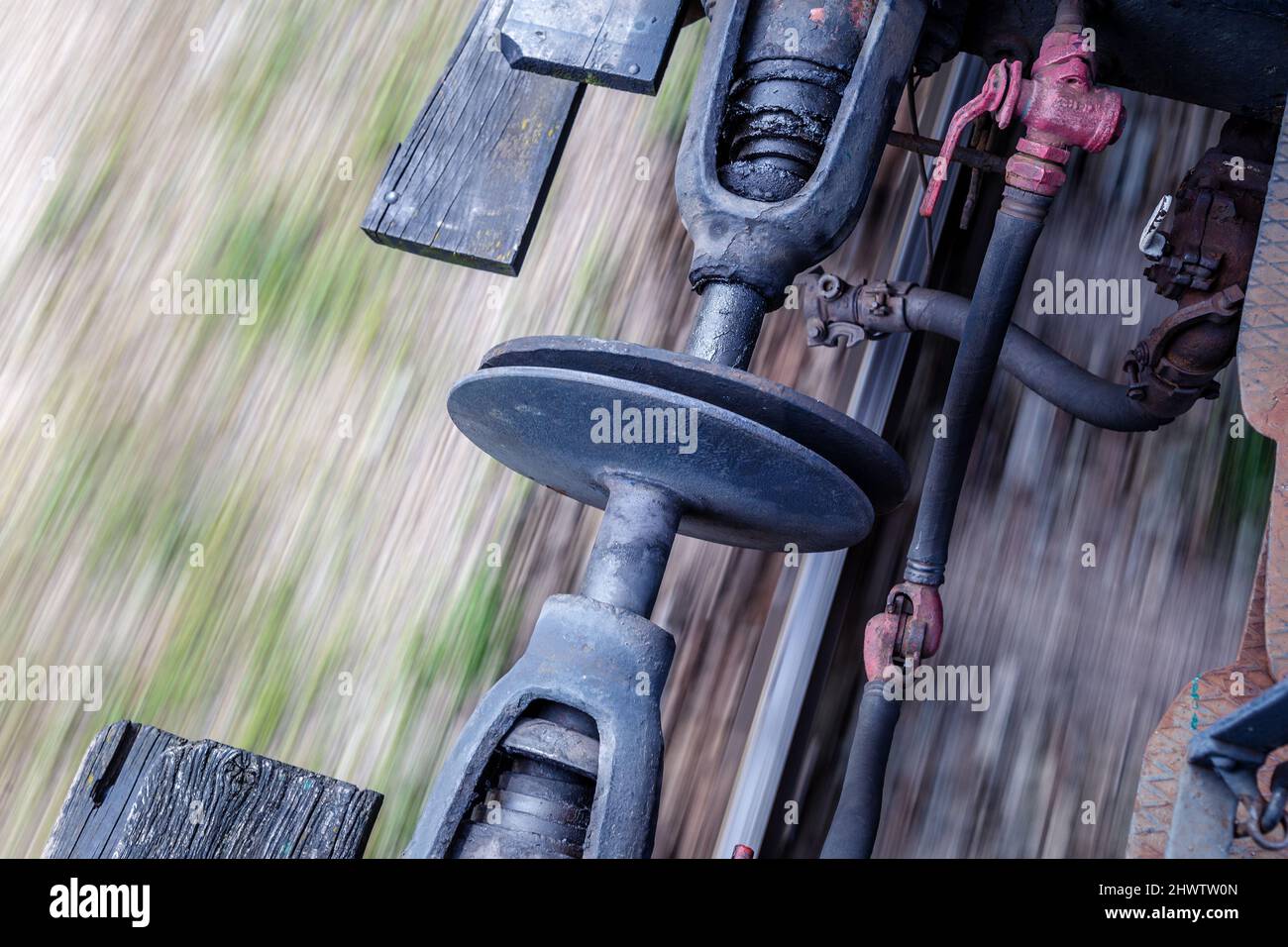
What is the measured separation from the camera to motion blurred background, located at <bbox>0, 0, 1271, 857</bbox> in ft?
6.97

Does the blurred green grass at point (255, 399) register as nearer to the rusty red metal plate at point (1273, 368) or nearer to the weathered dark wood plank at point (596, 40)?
the weathered dark wood plank at point (596, 40)

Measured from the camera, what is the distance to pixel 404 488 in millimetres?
2412

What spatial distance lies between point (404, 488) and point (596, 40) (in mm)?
973

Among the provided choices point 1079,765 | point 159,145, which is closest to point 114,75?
point 159,145

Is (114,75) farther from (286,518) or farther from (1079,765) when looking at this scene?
(1079,765)

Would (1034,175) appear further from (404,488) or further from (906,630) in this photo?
(404,488)

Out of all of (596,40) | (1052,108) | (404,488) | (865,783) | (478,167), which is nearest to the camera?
(1052,108)

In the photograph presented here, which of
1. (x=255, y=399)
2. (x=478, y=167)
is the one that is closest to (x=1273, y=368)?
(x=478, y=167)

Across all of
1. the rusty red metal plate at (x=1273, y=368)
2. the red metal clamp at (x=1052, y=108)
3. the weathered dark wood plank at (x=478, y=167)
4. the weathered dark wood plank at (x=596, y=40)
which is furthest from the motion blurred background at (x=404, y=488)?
the rusty red metal plate at (x=1273, y=368)

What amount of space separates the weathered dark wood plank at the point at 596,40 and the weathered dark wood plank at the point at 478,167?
0.15 m

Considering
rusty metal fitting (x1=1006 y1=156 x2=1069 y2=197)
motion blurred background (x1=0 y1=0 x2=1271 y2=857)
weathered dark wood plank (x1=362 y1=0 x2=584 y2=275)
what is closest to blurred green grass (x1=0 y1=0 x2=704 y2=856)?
motion blurred background (x1=0 y1=0 x2=1271 y2=857)

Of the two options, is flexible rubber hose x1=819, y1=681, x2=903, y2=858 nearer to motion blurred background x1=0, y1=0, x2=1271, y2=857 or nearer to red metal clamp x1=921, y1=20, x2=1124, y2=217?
motion blurred background x1=0, y1=0, x2=1271, y2=857
